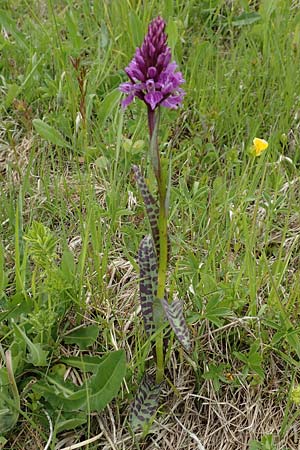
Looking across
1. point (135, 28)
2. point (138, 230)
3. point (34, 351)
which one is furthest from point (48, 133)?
point (34, 351)

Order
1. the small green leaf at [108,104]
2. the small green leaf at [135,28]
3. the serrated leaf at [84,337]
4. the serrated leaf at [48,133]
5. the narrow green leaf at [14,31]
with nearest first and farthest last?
1. the serrated leaf at [84,337]
2. the serrated leaf at [48,133]
3. the small green leaf at [108,104]
4. the small green leaf at [135,28]
5. the narrow green leaf at [14,31]

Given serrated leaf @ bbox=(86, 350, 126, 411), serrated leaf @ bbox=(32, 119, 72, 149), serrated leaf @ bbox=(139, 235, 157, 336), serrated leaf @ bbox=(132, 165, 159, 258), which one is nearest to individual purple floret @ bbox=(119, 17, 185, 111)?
serrated leaf @ bbox=(132, 165, 159, 258)

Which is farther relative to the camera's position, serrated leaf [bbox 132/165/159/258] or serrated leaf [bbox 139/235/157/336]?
serrated leaf [bbox 139/235/157/336]

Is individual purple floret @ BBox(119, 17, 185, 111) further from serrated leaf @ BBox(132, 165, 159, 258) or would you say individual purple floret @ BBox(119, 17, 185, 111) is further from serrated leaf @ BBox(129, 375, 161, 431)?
serrated leaf @ BBox(129, 375, 161, 431)

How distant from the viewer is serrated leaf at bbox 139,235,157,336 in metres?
1.67

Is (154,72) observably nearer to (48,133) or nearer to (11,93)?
(48,133)

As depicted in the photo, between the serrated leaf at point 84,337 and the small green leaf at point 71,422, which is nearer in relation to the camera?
the small green leaf at point 71,422

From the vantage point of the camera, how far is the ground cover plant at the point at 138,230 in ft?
5.53

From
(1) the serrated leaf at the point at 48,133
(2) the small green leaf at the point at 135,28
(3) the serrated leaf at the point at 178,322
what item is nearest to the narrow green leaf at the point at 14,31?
(2) the small green leaf at the point at 135,28

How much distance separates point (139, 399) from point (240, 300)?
15.5 inches

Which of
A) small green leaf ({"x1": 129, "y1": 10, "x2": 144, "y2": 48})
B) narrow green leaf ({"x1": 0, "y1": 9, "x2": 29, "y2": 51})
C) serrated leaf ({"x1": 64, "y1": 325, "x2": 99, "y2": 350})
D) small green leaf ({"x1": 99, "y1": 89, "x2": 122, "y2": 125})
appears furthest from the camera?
narrow green leaf ({"x1": 0, "y1": 9, "x2": 29, "y2": 51})

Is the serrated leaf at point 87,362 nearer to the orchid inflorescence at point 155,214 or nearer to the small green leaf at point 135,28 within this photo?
the orchid inflorescence at point 155,214

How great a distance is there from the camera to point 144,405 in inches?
65.1

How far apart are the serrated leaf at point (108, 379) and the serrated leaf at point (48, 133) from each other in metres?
0.98
